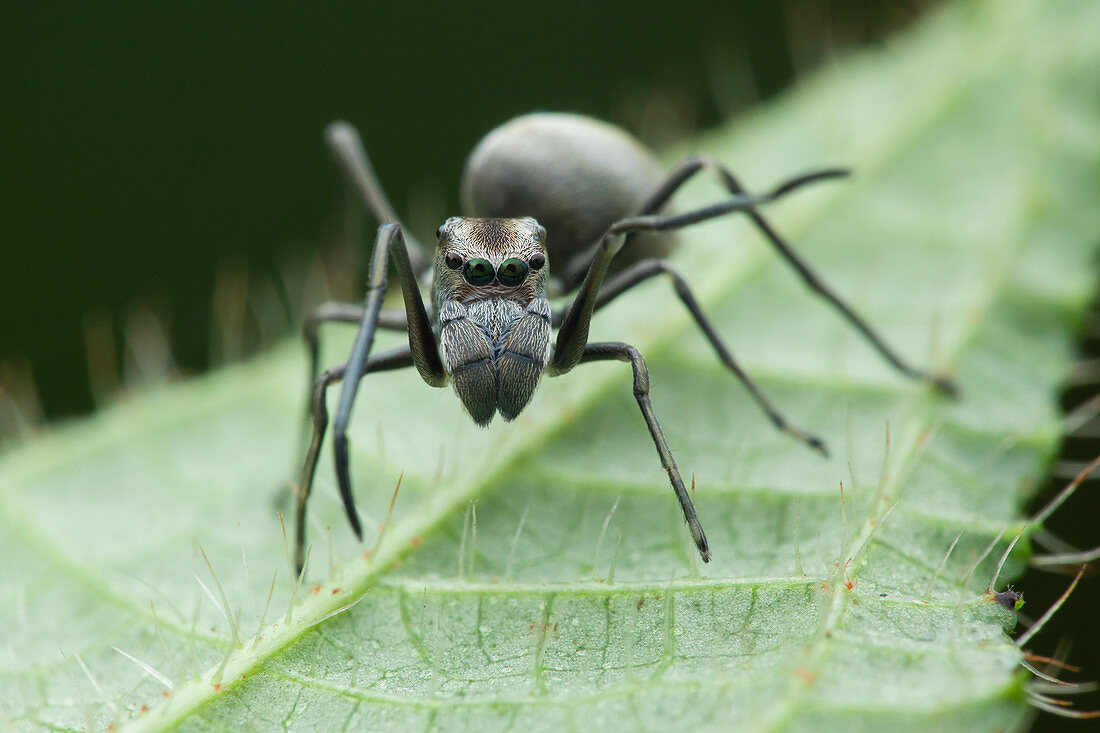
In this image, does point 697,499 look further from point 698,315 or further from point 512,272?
point 512,272

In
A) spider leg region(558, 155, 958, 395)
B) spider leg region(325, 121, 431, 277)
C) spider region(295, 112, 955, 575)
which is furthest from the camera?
spider leg region(325, 121, 431, 277)

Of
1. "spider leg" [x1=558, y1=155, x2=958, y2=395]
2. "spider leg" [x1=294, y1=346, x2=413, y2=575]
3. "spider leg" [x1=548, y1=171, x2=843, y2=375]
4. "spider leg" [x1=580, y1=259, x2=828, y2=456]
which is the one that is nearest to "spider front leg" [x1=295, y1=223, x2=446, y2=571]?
"spider leg" [x1=294, y1=346, x2=413, y2=575]

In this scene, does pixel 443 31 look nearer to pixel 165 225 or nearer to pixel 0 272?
pixel 165 225

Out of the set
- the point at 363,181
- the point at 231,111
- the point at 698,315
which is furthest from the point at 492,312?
the point at 231,111

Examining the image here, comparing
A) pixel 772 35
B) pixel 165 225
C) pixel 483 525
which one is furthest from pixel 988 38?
pixel 165 225

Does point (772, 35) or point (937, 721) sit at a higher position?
point (772, 35)

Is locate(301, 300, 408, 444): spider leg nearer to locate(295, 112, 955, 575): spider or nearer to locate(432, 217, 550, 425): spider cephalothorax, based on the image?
locate(295, 112, 955, 575): spider
